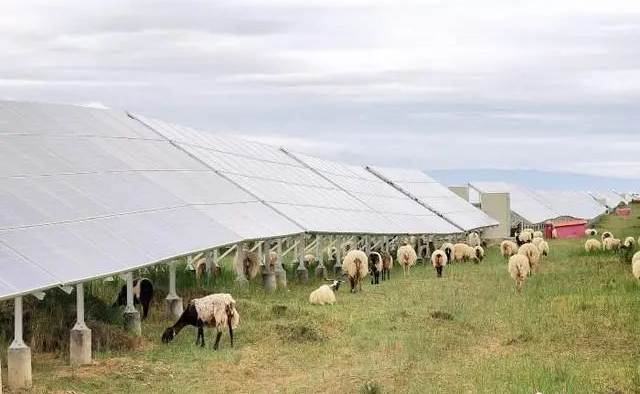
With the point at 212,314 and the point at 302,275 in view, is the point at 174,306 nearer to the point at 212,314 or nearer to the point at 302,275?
the point at 212,314

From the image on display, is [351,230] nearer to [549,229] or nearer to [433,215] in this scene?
[433,215]

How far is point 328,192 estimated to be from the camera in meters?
48.5

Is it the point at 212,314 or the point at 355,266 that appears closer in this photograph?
the point at 212,314

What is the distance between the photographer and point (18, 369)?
1834 cm

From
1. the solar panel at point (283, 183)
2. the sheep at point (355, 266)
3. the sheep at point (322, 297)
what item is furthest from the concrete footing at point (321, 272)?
the sheep at point (322, 297)

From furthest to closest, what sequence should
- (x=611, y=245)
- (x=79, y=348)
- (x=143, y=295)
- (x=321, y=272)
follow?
(x=611, y=245) < (x=321, y=272) < (x=143, y=295) < (x=79, y=348)

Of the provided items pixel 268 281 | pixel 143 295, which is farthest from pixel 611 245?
pixel 143 295

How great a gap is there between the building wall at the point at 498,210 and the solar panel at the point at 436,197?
7.93 ft

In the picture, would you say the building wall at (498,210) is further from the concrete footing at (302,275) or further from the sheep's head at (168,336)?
the sheep's head at (168,336)

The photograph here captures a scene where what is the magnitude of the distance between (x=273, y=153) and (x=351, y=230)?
10.9m

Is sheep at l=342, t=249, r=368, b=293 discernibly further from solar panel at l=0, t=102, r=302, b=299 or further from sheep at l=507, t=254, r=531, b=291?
sheep at l=507, t=254, r=531, b=291

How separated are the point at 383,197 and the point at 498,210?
21737 millimetres

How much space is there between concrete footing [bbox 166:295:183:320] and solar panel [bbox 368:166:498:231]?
36.5 meters

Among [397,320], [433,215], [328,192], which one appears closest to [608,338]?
[397,320]
